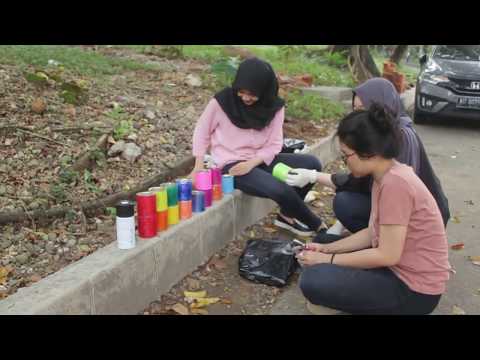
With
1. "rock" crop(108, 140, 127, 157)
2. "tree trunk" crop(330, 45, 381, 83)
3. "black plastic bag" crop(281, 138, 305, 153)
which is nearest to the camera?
"rock" crop(108, 140, 127, 157)

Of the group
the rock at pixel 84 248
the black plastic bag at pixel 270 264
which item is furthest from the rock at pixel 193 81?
the rock at pixel 84 248

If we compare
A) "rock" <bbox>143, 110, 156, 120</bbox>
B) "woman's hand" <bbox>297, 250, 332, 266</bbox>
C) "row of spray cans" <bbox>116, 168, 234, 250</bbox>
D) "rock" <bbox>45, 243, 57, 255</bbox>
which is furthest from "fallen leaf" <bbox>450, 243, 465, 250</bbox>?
"rock" <bbox>143, 110, 156, 120</bbox>

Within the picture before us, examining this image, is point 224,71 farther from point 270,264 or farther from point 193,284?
point 193,284

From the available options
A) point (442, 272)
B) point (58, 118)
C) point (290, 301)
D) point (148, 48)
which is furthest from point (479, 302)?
point (148, 48)

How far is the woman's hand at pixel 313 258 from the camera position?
2.83 metres

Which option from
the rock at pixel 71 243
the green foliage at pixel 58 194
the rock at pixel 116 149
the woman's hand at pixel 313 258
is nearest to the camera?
the woman's hand at pixel 313 258

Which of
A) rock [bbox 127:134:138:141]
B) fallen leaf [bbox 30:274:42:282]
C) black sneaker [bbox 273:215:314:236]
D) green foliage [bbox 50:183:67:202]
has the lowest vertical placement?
black sneaker [bbox 273:215:314:236]

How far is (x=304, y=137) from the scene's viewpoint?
6008 mm

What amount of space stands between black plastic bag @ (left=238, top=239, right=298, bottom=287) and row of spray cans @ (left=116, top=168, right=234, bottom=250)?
473 millimetres

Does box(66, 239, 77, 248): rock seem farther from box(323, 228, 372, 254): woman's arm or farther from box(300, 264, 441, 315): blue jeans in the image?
box(323, 228, 372, 254): woman's arm

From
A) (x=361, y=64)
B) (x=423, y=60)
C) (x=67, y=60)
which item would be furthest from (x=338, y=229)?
(x=361, y=64)

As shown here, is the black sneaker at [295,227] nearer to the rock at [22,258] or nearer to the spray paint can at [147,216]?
the spray paint can at [147,216]

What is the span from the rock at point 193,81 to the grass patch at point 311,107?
1.21m

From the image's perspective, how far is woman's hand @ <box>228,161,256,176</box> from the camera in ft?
12.7
